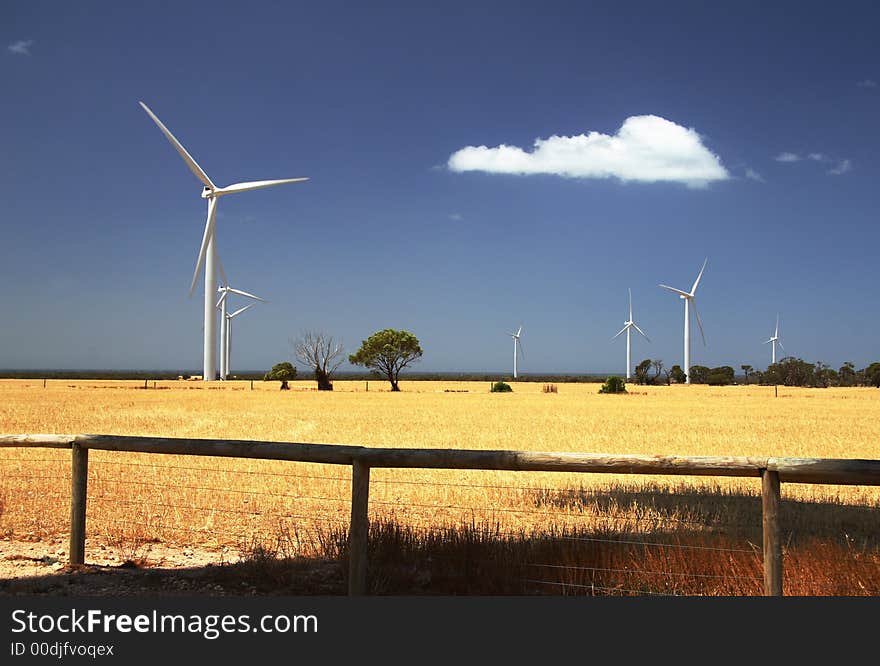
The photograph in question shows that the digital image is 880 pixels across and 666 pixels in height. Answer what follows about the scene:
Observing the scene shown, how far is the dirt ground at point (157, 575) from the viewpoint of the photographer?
660cm

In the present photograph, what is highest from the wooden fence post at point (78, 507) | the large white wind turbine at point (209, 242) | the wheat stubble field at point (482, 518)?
the large white wind turbine at point (209, 242)

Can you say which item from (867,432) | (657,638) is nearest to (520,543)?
(657,638)

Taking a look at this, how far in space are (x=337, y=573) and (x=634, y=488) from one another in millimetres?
8337

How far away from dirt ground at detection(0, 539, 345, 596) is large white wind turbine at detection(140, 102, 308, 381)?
56.0 m

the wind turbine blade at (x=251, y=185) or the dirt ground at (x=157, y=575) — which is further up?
the wind turbine blade at (x=251, y=185)

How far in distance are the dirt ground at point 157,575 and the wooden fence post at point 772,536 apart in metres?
3.79

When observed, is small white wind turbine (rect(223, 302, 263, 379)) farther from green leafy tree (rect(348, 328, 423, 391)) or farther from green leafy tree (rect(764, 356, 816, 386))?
green leafy tree (rect(764, 356, 816, 386))

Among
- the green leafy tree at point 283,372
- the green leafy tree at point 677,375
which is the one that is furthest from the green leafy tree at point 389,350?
the green leafy tree at point 677,375

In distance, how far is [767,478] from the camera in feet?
18.3

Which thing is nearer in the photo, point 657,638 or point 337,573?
point 657,638

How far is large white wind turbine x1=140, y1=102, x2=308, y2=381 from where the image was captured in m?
61.0

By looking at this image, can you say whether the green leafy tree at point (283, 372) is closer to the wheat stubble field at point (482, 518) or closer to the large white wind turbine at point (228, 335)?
the large white wind turbine at point (228, 335)

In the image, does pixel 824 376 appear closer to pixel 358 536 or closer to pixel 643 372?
pixel 643 372

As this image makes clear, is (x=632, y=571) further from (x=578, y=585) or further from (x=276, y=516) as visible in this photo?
(x=276, y=516)
